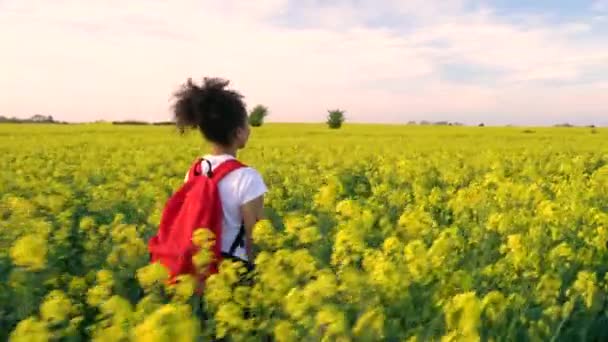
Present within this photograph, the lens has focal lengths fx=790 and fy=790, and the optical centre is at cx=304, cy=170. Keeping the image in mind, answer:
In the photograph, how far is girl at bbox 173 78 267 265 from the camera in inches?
143

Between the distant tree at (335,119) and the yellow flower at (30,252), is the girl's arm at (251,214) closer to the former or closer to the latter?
the yellow flower at (30,252)

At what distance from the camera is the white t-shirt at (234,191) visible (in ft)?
11.9

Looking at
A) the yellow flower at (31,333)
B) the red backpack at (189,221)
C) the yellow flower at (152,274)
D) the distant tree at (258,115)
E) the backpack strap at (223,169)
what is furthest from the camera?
the distant tree at (258,115)

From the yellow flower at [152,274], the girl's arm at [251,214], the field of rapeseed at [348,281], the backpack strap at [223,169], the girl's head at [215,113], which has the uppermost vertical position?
the girl's head at [215,113]

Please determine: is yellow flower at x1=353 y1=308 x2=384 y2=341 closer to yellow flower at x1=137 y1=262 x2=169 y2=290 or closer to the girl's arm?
yellow flower at x1=137 y1=262 x2=169 y2=290

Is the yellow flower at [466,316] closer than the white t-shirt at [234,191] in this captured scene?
Yes

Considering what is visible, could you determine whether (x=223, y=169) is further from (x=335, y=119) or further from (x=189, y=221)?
(x=335, y=119)

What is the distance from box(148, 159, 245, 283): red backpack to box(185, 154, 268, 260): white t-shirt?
0.03 metres

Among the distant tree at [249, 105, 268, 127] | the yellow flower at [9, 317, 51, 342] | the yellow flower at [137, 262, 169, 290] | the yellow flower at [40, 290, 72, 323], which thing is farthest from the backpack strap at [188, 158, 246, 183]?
the distant tree at [249, 105, 268, 127]

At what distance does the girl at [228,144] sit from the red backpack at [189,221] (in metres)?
0.07

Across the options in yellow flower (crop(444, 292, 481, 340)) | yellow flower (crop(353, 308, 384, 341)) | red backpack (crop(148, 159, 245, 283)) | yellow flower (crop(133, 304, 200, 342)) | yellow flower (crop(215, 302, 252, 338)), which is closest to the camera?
yellow flower (crop(133, 304, 200, 342))

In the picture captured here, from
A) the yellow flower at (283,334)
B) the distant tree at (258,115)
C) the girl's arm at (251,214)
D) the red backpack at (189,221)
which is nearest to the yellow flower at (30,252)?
the red backpack at (189,221)

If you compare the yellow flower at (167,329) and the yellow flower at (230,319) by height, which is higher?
the yellow flower at (167,329)

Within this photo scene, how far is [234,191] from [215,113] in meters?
0.38
